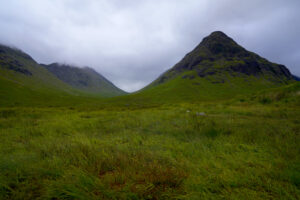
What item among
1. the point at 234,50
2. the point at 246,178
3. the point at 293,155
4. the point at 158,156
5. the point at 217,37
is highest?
the point at 217,37

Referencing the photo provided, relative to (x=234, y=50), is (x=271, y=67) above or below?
below

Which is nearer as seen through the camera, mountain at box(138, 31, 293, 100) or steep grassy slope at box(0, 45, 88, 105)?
steep grassy slope at box(0, 45, 88, 105)

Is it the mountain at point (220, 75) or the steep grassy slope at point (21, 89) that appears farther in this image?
the mountain at point (220, 75)

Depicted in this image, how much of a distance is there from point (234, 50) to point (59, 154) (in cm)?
17047

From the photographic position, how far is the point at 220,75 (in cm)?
10106

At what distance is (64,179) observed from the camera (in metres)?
2.04

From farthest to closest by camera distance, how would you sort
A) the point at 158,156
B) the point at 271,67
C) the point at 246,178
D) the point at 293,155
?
the point at 271,67 < the point at 158,156 < the point at 293,155 < the point at 246,178

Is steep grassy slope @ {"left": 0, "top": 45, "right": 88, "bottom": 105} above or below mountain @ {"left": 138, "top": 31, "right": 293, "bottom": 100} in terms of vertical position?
below

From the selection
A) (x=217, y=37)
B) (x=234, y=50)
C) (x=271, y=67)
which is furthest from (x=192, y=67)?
(x=271, y=67)

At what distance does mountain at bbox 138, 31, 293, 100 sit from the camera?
8175 cm

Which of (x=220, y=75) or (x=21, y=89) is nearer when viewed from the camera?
(x=21, y=89)

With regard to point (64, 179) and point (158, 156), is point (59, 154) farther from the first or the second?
point (158, 156)

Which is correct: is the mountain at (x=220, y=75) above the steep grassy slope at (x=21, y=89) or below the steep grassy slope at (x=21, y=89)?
above

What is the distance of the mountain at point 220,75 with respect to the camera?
268 feet
